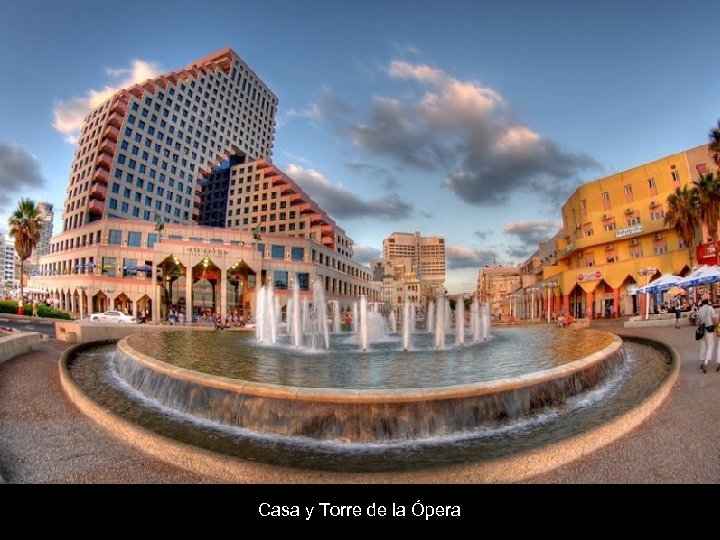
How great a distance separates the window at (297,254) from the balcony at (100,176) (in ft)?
116

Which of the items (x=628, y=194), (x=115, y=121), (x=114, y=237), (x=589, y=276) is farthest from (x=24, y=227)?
(x=628, y=194)

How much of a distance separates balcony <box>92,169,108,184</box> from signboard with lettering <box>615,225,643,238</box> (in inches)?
3098

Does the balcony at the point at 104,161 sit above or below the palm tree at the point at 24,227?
above

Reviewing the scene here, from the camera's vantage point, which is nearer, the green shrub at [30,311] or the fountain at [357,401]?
the fountain at [357,401]

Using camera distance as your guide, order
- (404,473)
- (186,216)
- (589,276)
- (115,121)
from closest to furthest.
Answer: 1. (404,473)
2. (589,276)
3. (115,121)
4. (186,216)

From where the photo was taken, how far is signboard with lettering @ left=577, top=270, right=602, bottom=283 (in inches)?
1779

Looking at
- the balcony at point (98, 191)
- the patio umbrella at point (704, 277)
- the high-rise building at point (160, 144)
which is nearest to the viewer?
the patio umbrella at point (704, 277)

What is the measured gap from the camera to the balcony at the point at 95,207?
60.2 metres

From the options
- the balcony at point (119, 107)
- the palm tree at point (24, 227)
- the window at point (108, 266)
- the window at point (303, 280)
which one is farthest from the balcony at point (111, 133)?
the window at point (303, 280)

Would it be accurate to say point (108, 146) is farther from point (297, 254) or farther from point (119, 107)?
point (297, 254)

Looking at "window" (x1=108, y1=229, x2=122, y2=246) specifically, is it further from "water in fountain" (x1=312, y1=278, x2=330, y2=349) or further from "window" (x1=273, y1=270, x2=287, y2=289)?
"water in fountain" (x1=312, y1=278, x2=330, y2=349)

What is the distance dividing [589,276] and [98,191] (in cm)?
7690

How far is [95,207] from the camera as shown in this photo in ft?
198

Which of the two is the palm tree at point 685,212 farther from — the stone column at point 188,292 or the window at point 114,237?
the window at point 114,237
